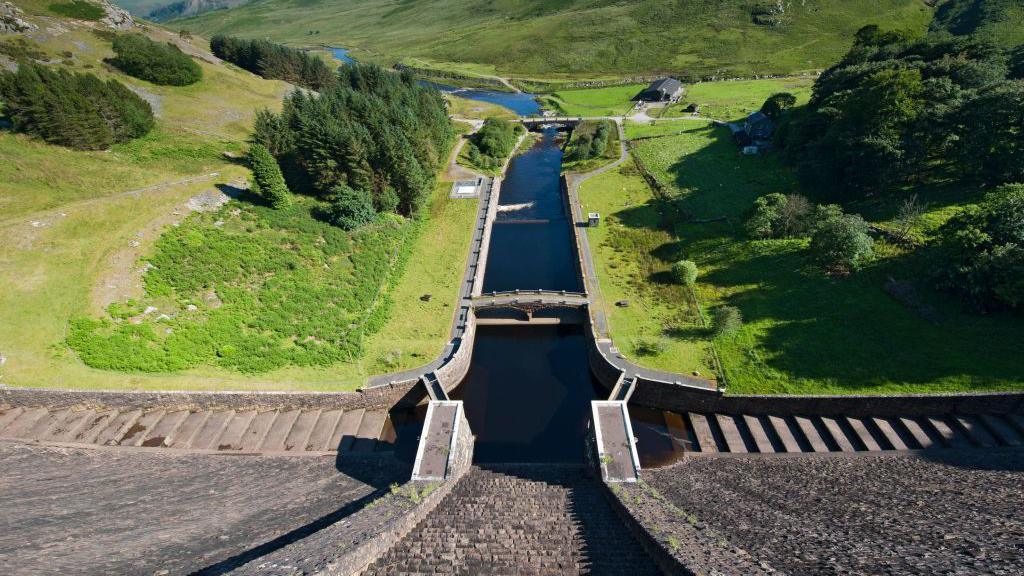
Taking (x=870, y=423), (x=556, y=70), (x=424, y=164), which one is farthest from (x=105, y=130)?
(x=556, y=70)

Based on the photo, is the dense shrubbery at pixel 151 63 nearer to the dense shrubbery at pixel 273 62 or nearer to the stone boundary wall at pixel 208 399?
the dense shrubbery at pixel 273 62

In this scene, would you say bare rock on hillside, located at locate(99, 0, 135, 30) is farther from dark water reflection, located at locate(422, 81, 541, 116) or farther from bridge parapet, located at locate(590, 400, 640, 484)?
bridge parapet, located at locate(590, 400, 640, 484)

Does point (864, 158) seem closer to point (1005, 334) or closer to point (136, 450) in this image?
point (1005, 334)

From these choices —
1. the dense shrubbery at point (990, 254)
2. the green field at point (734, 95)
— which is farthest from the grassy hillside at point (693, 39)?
the dense shrubbery at point (990, 254)

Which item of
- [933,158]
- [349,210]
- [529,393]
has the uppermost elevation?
[933,158]

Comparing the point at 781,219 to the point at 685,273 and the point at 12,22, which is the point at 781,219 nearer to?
the point at 685,273

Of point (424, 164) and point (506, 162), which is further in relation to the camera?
point (506, 162)

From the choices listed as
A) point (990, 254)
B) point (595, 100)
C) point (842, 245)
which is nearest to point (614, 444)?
point (842, 245)
